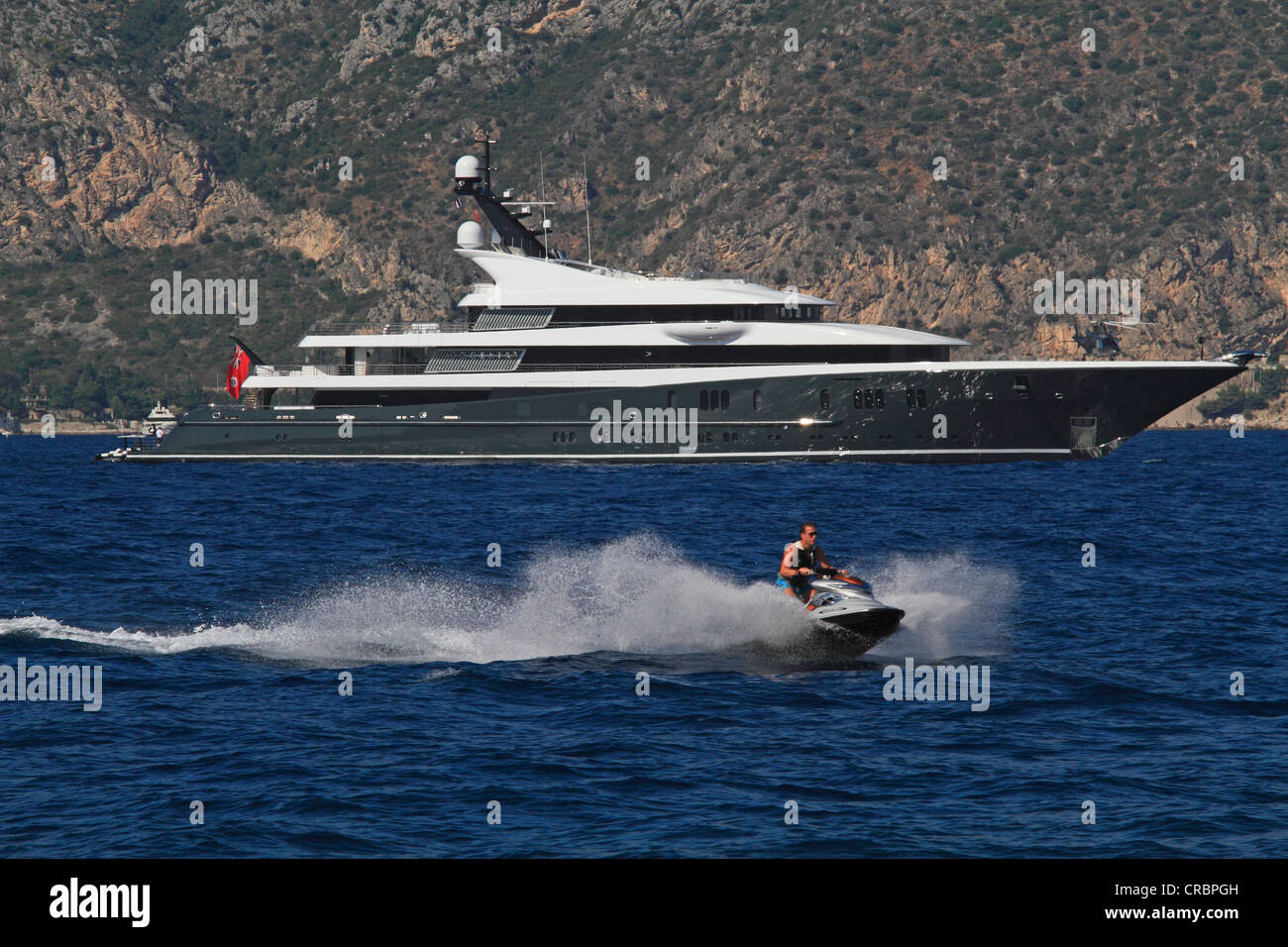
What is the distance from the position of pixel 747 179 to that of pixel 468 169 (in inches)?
4443

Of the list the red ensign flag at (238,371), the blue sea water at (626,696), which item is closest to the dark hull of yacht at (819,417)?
the red ensign flag at (238,371)

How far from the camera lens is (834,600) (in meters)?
19.0

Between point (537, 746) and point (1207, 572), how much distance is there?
18.5 metres

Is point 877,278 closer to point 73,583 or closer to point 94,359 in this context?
point 94,359

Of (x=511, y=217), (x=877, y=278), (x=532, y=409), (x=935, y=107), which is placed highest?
(x=935, y=107)

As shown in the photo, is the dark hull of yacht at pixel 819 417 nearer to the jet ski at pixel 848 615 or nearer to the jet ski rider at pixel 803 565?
the jet ski rider at pixel 803 565

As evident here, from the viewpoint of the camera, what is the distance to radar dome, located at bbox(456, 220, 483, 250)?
65.4 m

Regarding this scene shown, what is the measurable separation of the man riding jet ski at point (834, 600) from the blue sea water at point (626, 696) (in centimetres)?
44

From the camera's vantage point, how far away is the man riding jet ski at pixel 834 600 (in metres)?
18.8

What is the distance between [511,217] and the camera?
6600cm
